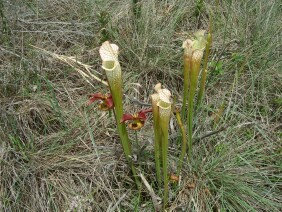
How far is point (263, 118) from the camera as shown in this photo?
67.1 inches

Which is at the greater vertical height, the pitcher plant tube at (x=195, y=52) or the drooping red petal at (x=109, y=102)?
the pitcher plant tube at (x=195, y=52)

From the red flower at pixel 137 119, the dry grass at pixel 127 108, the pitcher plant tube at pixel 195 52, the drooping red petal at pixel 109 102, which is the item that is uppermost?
the pitcher plant tube at pixel 195 52

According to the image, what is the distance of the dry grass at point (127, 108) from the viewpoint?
1404 mm

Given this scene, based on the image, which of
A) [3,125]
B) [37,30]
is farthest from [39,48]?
[3,125]

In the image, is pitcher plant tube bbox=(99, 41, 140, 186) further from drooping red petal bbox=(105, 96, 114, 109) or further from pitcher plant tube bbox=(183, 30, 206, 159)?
pitcher plant tube bbox=(183, 30, 206, 159)

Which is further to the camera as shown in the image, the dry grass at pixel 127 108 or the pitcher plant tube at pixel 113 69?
the dry grass at pixel 127 108

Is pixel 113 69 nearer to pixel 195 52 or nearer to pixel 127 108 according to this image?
pixel 195 52

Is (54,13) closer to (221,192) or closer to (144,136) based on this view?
(144,136)

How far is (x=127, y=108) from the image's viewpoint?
68.0 inches

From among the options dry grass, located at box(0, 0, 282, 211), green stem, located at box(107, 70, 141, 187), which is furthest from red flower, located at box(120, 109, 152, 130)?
dry grass, located at box(0, 0, 282, 211)

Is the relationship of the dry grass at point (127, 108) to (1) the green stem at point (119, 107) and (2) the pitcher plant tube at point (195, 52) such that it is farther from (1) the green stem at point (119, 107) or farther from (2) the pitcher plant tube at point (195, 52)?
(2) the pitcher plant tube at point (195, 52)

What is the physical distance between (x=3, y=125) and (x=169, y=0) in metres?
1.35

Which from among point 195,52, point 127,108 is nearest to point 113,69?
point 195,52

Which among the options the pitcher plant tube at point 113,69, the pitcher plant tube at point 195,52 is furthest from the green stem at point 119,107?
the pitcher plant tube at point 195,52
